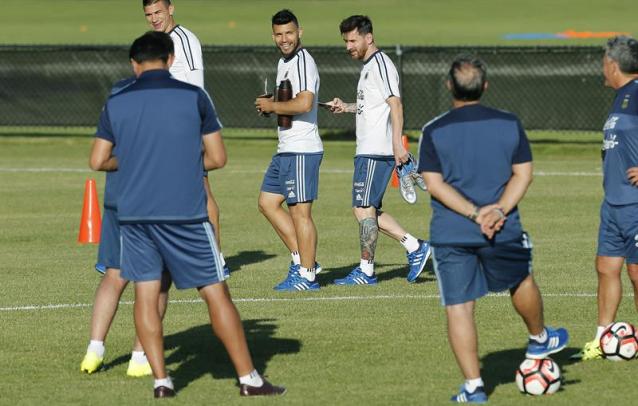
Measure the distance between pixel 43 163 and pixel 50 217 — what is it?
6.92 meters

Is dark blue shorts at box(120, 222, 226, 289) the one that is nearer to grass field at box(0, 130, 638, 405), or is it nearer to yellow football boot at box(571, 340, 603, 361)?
grass field at box(0, 130, 638, 405)

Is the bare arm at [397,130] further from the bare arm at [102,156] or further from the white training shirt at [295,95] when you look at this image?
the bare arm at [102,156]

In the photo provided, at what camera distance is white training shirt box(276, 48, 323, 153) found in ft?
40.5

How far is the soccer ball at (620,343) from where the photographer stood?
29.9ft

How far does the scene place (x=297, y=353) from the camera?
955 centimetres

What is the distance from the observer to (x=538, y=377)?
8141 millimetres

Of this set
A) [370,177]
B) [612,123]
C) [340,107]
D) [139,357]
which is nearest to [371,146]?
[370,177]

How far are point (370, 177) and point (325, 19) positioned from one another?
39.1 meters

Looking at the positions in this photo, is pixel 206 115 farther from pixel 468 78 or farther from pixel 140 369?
pixel 140 369

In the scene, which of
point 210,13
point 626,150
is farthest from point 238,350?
point 210,13

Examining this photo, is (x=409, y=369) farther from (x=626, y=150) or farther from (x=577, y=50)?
(x=577, y=50)

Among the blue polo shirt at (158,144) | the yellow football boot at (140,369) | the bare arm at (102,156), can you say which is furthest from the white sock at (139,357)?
the bare arm at (102,156)

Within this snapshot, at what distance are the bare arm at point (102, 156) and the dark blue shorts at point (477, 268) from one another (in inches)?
79.4

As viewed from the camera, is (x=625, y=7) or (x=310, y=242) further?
(x=625, y=7)
